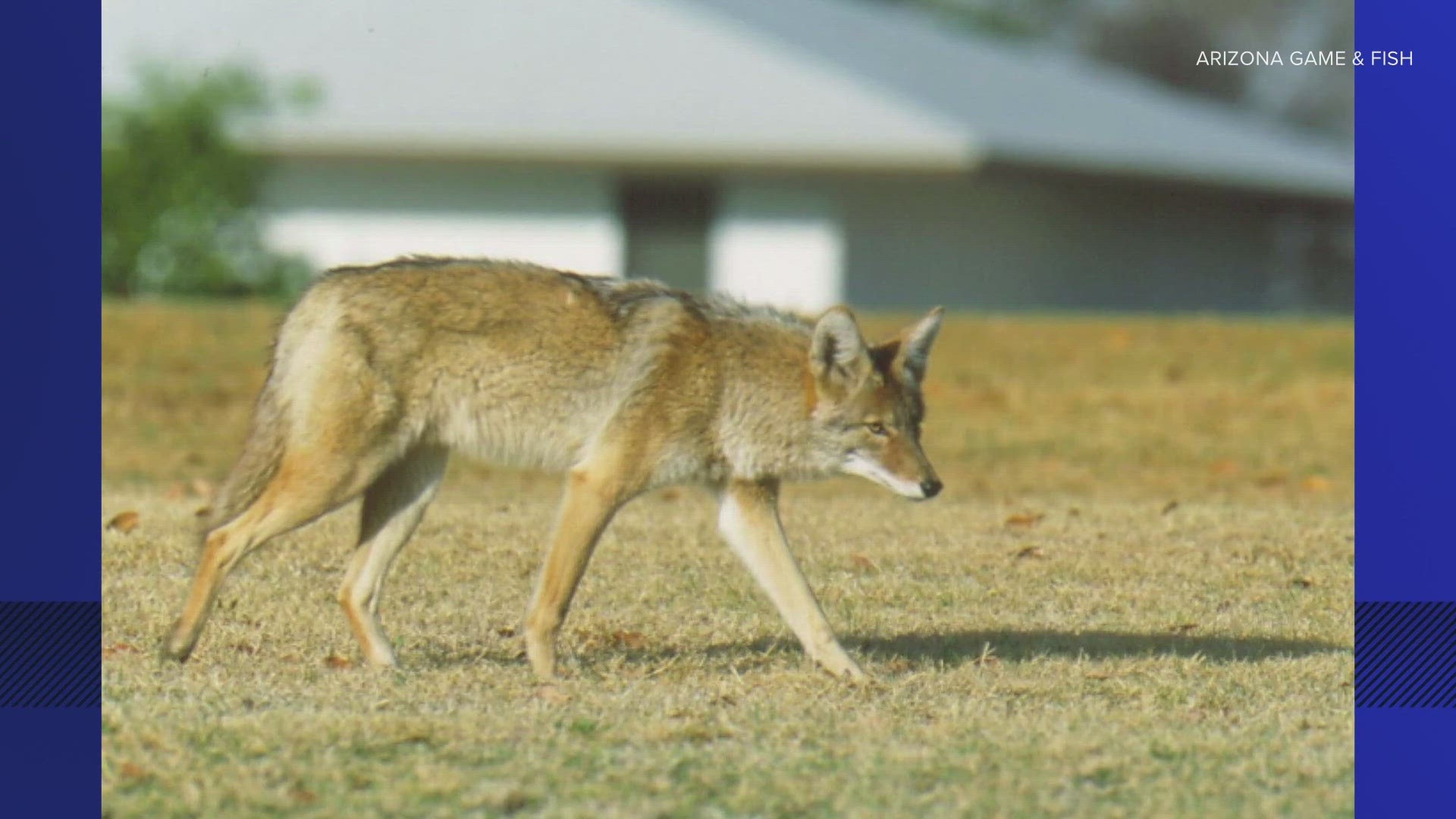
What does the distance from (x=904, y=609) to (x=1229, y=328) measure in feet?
40.9

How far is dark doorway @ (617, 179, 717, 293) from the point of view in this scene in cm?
2878

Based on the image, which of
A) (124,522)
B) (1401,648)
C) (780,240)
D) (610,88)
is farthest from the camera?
(780,240)

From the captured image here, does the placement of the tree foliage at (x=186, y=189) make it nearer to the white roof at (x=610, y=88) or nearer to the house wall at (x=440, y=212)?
the white roof at (x=610, y=88)

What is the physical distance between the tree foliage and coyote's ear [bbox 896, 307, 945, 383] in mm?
19946

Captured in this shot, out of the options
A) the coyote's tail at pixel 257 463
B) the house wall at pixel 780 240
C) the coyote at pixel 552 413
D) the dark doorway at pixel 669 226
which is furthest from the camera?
the dark doorway at pixel 669 226

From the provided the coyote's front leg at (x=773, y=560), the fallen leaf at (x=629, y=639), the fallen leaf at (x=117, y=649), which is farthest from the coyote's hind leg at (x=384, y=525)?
the coyote's front leg at (x=773, y=560)

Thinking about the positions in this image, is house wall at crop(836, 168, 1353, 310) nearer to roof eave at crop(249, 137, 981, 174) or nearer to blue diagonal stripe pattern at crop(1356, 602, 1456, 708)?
roof eave at crop(249, 137, 981, 174)

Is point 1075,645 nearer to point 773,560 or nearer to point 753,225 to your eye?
point 773,560

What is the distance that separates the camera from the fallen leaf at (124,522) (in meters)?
11.3

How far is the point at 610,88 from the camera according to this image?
28.2 metres

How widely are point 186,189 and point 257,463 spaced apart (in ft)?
64.8

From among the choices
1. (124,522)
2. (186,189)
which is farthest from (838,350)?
(186,189)

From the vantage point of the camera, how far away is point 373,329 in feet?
26.3

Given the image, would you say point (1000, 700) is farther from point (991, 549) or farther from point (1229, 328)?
point (1229, 328)
